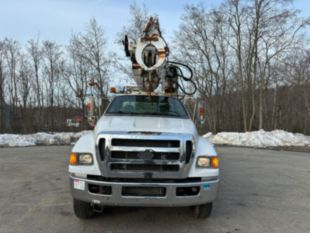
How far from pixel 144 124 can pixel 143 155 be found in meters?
0.68

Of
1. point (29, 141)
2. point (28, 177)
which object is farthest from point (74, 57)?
point (28, 177)

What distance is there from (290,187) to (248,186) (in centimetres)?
100

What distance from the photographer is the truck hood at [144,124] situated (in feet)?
12.5

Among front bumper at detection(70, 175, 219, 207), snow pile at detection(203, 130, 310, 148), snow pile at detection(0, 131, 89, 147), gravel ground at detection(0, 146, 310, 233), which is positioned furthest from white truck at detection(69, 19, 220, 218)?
snow pile at detection(0, 131, 89, 147)

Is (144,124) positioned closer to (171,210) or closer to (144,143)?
(144,143)

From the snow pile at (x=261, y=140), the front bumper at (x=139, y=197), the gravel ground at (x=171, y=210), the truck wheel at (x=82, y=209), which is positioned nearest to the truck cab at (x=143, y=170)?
the front bumper at (x=139, y=197)

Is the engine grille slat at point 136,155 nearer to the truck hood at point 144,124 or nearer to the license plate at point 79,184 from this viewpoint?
the truck hood at point 144,124

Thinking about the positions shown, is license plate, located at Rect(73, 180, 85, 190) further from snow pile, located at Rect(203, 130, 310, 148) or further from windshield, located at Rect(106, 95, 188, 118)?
snow pile, located at Rect(203, 130, 310, 148)

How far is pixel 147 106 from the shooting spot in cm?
507

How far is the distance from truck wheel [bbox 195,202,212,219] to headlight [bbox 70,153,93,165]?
1764 mm

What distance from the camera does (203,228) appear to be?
12.6 ft

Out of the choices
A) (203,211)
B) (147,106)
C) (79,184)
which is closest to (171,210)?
(203,211)

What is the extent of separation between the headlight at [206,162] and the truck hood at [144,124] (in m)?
0.41

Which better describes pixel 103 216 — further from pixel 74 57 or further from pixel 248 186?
pixel 74 57
